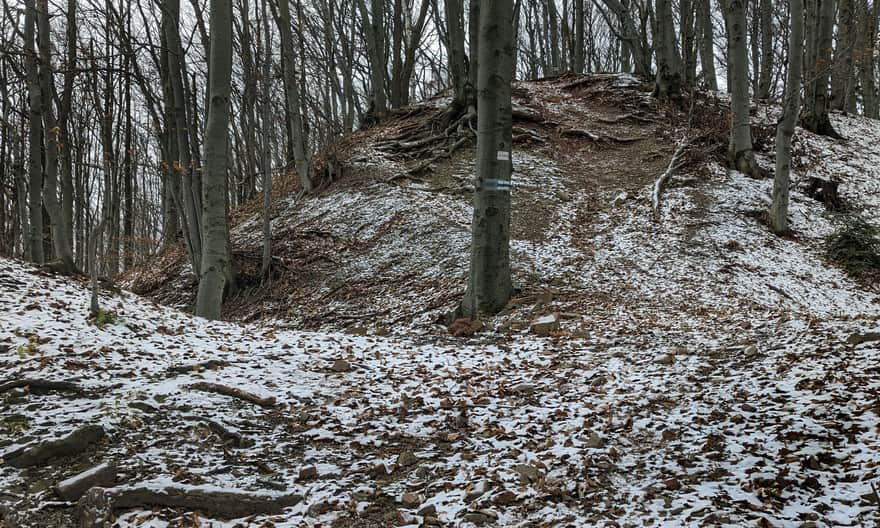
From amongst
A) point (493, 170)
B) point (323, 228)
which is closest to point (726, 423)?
point (493, 170)

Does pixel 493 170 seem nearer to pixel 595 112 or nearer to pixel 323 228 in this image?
pixel 323 228

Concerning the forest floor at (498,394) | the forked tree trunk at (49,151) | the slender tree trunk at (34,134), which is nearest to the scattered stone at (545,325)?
the forest floor at (498,394)

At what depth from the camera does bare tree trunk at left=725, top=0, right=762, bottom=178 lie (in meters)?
10.1

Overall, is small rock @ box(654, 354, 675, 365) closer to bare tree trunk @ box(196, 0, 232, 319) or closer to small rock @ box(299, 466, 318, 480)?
small rock @ box(299, 466, 318, 480)

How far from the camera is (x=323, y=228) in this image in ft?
38.0

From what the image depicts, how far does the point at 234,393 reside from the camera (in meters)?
4.24

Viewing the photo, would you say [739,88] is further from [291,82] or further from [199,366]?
[199,366]

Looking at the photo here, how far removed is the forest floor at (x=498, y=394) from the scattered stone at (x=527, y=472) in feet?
0.04

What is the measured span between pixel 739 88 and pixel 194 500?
1124 cm

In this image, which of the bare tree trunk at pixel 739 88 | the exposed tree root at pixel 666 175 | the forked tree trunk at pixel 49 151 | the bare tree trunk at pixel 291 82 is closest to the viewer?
the forked tree trunk at pixel 49 151

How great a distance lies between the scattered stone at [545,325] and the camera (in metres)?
6.14

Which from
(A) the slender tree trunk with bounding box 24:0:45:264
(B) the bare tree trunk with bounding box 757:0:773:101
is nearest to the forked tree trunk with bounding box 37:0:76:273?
(A) the slender tree trunk with bounding box 24:0:45:264

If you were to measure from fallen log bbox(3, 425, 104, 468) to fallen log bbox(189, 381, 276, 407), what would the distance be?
2.80 feet

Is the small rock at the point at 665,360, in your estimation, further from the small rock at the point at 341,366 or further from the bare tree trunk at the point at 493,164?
the small rock at the point at 341,366
